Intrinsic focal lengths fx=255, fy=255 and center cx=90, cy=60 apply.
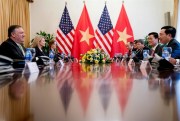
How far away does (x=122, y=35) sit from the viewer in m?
7.18

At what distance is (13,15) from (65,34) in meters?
1.66

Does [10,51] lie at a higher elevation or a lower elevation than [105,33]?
lower

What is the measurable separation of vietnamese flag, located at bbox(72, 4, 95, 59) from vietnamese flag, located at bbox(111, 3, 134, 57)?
0.65 m

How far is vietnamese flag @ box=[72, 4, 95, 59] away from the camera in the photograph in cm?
721

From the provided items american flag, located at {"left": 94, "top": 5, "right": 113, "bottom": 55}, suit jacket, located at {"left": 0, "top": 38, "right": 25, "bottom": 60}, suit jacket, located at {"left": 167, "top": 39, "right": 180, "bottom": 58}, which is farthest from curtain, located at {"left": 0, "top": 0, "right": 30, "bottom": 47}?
suit jacket, located at {"left": 167, "top": 39, "right": 180, "bottom": 58}

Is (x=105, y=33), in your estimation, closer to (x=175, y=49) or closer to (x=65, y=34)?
(x=65, y=34)

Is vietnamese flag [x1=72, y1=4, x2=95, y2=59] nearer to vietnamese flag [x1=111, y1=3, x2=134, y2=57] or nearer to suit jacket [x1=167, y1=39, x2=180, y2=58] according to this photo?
vietnamese flag [x1=111, y1=3, x2=134, y2=57]

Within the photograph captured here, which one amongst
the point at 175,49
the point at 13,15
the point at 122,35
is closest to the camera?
the point at 175,49

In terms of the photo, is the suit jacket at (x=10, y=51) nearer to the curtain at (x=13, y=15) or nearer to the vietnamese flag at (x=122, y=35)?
the curtain at (x=13, y=15)

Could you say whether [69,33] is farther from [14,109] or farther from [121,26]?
[14,109]

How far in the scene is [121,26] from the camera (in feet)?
23.7

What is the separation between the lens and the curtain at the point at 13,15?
548 centimetres

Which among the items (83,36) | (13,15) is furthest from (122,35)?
(13,15)

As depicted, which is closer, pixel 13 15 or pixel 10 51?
pixel 10 51
